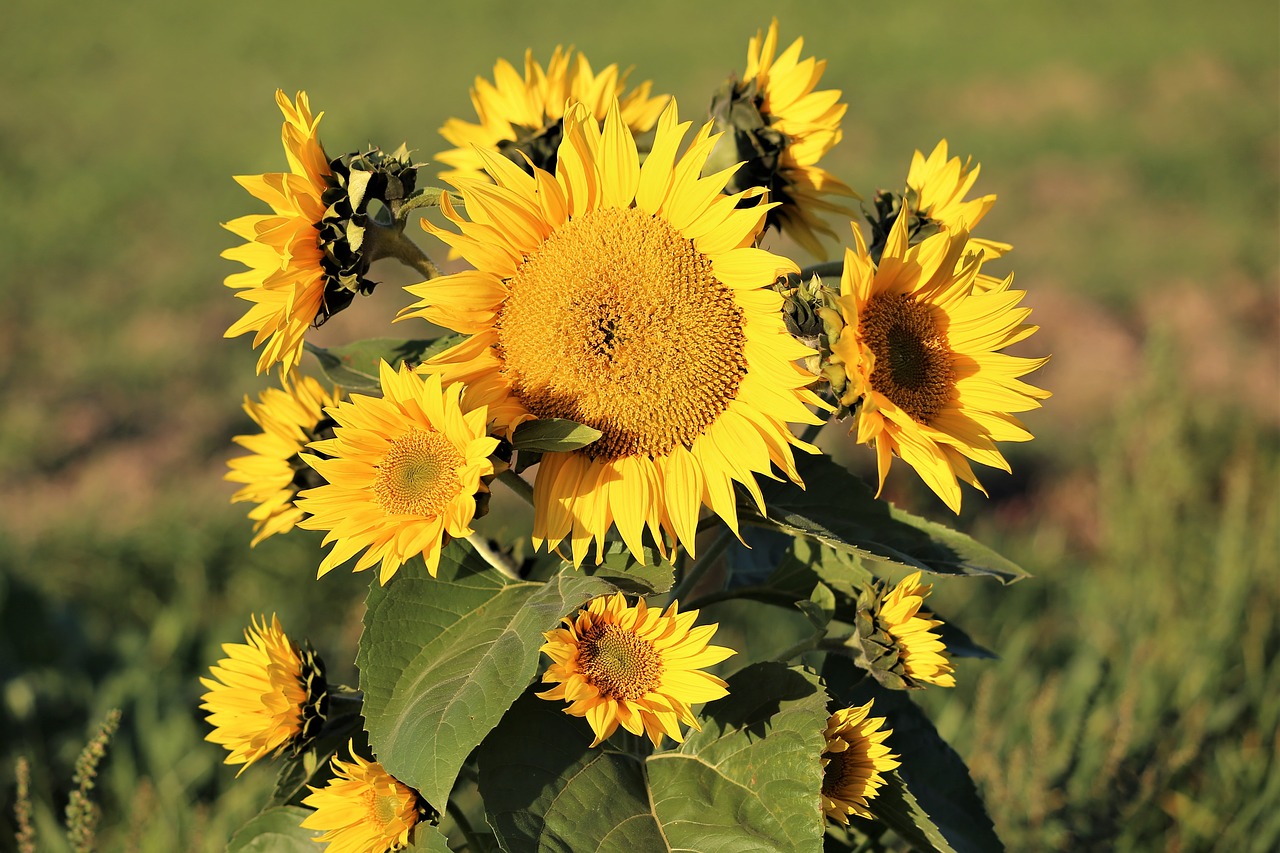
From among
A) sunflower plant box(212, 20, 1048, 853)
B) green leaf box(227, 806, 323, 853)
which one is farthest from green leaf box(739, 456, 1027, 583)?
green leaf box(227, 806, 323, 853)

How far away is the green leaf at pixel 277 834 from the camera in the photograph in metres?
1.49

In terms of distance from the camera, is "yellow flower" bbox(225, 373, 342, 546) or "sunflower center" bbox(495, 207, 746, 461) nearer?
"sunflower center" bbox(495, 207, 746, 461)

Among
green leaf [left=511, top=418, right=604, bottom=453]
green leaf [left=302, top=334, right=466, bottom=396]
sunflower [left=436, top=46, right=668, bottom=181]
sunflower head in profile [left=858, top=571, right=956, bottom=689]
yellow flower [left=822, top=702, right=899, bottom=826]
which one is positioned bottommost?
yellow flower [left=822, top=702, right=899, bottom=826]

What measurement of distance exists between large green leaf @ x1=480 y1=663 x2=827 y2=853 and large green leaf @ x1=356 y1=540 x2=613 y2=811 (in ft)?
0.38

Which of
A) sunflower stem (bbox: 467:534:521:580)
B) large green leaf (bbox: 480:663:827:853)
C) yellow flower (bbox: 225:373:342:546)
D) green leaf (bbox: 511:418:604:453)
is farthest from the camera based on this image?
yellow flower (bbox: 225:373:342:546)

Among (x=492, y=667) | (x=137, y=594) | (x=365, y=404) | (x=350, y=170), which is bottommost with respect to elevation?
(x=137, y=594)

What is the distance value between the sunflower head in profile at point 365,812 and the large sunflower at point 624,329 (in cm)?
37

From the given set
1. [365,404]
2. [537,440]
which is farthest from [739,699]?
[365,404]

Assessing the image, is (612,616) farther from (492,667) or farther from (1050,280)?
(1050,280)

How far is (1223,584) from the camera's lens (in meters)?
3.58

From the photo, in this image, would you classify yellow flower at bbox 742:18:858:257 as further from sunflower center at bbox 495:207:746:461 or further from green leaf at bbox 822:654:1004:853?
green leaf at bbox 822:654:1004:853

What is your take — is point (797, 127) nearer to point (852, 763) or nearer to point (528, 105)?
point (528, 105)

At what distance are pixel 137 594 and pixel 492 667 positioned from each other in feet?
10.9

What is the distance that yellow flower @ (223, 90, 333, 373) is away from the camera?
117 cm
